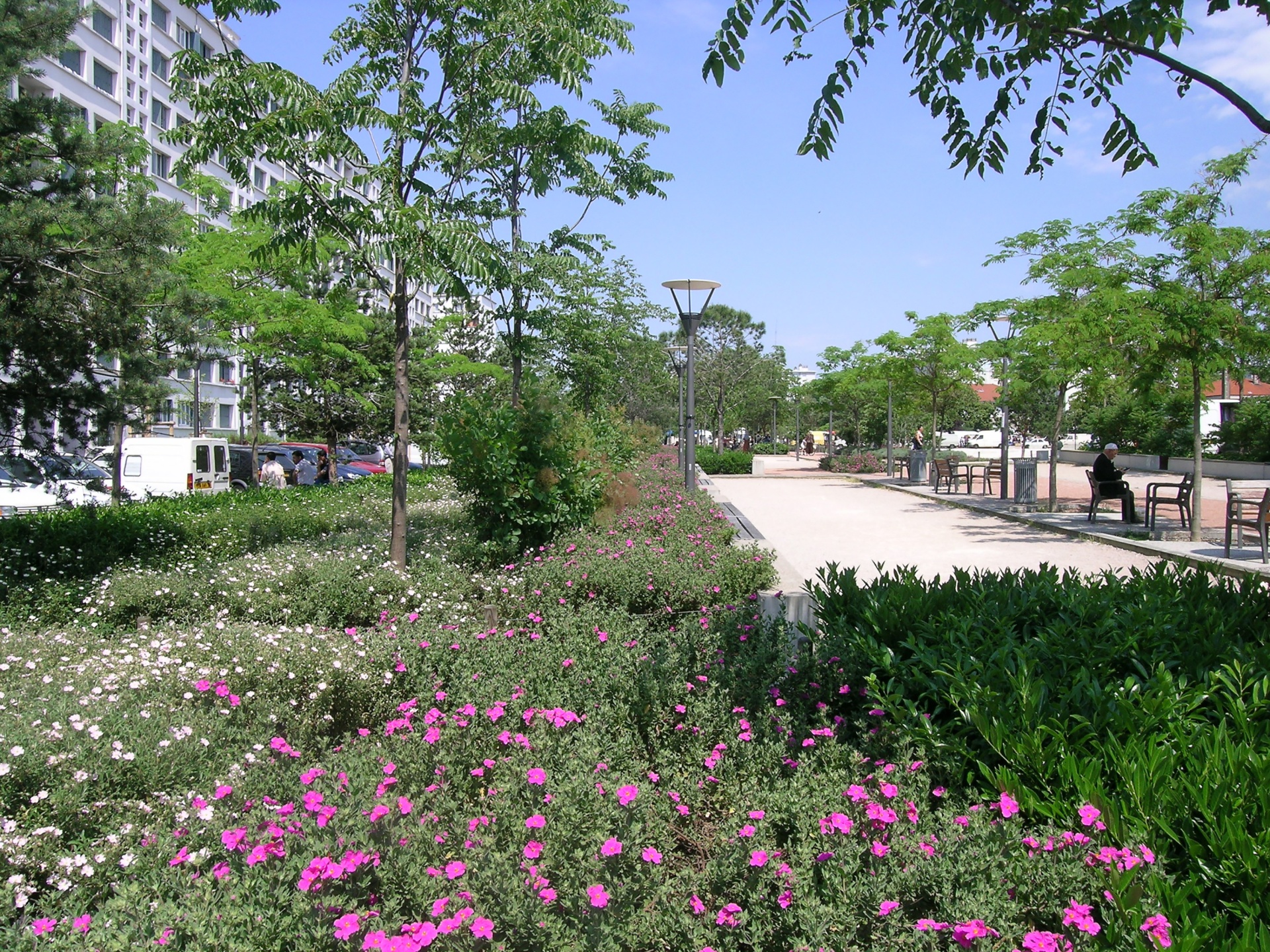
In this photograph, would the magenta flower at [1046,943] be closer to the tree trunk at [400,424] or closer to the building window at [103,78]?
the tree trunk at [400,424]

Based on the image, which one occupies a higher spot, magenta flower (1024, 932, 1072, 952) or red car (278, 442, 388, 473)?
red car (278, 442, 388, 473)

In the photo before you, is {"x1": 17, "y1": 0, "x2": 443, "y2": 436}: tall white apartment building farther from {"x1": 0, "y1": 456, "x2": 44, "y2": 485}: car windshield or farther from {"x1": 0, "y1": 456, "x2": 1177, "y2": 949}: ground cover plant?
{"x1": 0, "y1": 456, "x2": 1177, "y2": 949}: ground cover plant

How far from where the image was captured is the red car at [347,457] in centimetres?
2544

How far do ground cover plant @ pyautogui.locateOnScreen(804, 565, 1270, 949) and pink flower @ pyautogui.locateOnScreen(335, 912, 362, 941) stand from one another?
183 centimetres

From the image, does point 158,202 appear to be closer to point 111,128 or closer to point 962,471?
point 111,128

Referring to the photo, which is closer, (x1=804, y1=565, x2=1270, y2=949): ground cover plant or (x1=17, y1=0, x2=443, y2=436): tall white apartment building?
(x1=804, y1=565, x2=1270, y2=949): ground cover plant

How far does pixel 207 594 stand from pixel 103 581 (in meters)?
1.19

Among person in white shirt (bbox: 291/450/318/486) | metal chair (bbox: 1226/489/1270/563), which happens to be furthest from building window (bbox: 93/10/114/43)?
metal chair (bbox: 1226/489/1270/563)

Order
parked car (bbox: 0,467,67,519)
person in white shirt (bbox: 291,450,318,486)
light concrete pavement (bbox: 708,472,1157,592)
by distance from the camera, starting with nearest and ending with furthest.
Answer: light concrete pavement (bbox: 708,472,1157,592)
parked car (bbox: 0,467,67,519)
person in white shirt (bbox: 291,450,318,486)

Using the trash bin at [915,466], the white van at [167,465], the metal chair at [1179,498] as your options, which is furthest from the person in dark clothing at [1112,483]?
the white van at [167,465]

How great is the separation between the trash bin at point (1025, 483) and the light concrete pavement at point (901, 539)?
85cm

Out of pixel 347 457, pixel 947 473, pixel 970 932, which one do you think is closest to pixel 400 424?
pixel 970 932

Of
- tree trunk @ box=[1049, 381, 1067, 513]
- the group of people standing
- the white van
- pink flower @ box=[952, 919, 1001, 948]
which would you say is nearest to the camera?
pink flower @ box=[952, 919, 1001, 948]

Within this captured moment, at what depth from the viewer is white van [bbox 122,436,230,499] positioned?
59.2 feet
